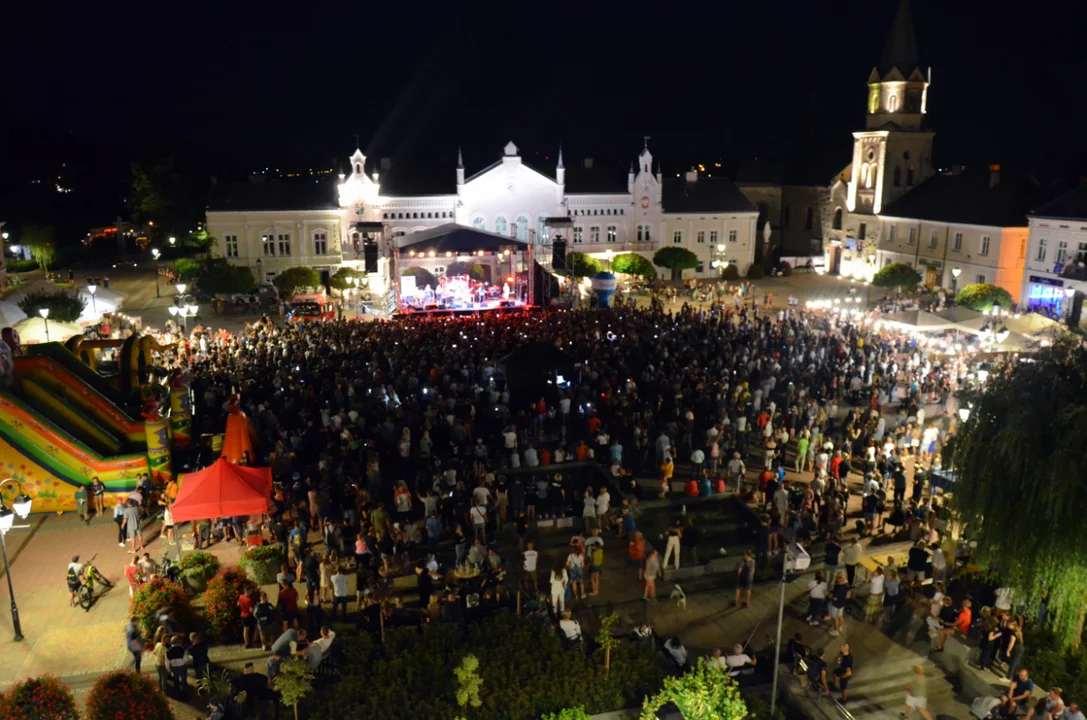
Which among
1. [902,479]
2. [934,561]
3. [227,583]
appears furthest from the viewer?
[902,479]

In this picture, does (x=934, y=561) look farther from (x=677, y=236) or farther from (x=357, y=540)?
(x=677, y=236)

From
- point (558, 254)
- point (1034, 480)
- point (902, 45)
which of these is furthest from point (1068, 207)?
point (1034, 480)

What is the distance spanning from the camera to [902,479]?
631 inches

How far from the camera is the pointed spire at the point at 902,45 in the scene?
4934cm

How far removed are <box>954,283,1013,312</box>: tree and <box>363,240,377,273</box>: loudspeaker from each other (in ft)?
96.1

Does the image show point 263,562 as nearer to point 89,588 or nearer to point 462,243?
point 89,588

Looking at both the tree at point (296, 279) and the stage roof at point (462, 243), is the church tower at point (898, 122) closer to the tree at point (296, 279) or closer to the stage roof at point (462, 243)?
the stage roof at point (462, 243)

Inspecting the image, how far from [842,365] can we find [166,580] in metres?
19.2

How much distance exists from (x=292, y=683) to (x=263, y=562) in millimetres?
3964

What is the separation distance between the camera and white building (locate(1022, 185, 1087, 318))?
36844mm

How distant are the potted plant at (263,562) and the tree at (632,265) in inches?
1414

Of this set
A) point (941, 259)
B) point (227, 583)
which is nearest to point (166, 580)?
point (227, 583)

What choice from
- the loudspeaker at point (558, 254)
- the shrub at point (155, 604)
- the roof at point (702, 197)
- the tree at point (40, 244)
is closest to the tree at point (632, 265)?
the loudspeaker at point (558, 254)

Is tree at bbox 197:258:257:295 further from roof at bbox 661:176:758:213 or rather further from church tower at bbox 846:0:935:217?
church tower at bbox 846:0:935:217
